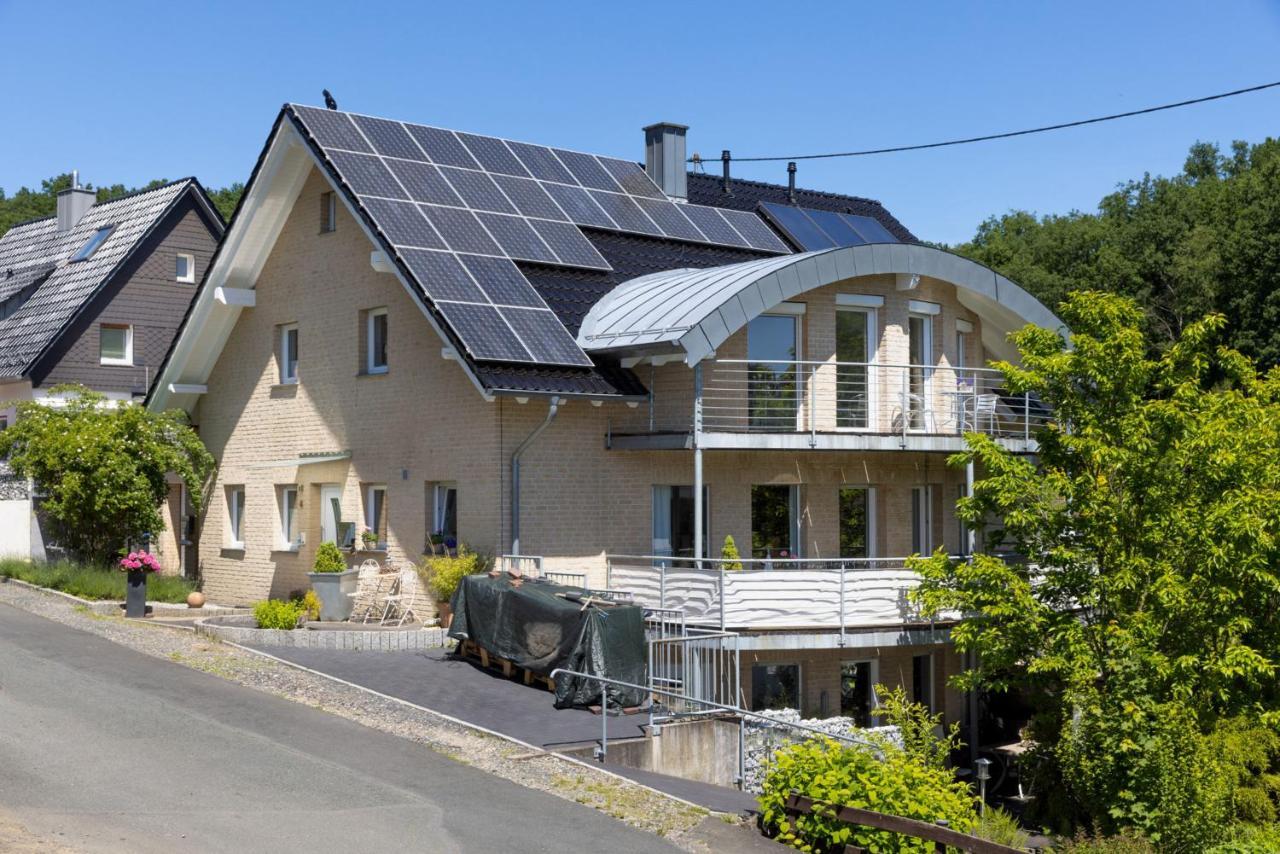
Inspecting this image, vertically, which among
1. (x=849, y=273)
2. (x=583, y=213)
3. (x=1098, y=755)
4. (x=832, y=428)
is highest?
(x=583, y=213)

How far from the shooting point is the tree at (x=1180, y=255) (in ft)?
154

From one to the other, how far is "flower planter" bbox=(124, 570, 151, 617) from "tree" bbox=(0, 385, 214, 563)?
355cm

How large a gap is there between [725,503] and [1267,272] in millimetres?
32603

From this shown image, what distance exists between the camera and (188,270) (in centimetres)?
3834

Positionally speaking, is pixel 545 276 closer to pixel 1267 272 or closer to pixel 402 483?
pixel 402 483

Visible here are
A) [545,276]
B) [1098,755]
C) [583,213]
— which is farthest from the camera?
[583,213]

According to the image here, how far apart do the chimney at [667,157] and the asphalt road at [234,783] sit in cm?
1595

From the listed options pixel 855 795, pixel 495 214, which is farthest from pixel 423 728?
pixel 495 214

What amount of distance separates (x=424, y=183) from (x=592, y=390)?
19.2 ft

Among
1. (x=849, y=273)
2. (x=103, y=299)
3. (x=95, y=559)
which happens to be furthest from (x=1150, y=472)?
(x=103, y=299)

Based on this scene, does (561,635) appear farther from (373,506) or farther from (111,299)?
(111,299)

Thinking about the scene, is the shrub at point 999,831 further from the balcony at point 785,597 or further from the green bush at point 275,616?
the green bush at point 275,616

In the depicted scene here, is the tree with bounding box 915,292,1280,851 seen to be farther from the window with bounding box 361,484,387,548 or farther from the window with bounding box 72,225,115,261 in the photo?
the window with bounding box 72,225,115,261

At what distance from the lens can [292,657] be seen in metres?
18.9
